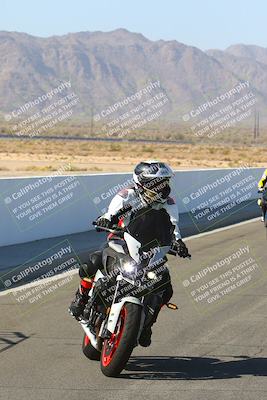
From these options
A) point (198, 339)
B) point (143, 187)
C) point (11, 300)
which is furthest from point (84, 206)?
point (143, 187)

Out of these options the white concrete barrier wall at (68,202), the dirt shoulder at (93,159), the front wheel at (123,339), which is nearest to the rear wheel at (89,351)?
the front wheel at (123,339)

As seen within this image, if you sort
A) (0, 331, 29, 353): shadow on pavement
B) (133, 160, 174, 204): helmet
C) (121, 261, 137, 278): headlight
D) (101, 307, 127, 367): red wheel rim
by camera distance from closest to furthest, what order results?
1. (101, 307, 127, 367): red wheel rim
2. (121, 261, 137, 278): headlight
3. (133, 160, 174, 204): helmet
4. (0, 331, 29, 353): shadow on pavement

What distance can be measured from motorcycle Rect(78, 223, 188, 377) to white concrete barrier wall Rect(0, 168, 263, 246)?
26.9ft

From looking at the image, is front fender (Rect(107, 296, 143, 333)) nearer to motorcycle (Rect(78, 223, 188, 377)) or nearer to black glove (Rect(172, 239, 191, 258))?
motorcycle (Rect(78, 223, 188, 377))

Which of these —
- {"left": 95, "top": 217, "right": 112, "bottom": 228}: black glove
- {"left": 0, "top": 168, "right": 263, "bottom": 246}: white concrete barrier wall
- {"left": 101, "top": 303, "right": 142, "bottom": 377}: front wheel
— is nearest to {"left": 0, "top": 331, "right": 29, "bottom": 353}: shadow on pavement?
{"left": 101, "top": 303, "right": 142, "bottom": 377}: front wheel

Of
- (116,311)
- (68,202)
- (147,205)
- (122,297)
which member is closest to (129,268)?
(122,297)

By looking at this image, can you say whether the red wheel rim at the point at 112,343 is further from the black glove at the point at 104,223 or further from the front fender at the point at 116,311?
the black glove at the point at 104,223

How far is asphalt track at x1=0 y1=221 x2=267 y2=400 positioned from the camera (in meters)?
7.05

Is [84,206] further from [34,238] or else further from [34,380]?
[34,380]

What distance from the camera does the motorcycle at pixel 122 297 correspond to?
280 inches

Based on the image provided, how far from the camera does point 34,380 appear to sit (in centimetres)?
728

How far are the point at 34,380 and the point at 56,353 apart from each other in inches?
41.1

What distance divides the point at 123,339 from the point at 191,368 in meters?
1.01

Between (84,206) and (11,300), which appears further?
(84,206)
